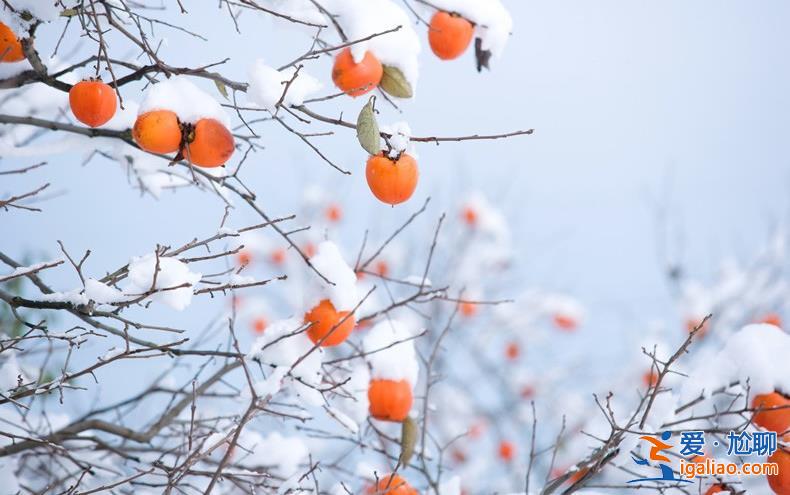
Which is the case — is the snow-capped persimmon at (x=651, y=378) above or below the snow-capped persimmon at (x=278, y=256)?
below

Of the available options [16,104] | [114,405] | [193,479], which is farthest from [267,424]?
[16,104]

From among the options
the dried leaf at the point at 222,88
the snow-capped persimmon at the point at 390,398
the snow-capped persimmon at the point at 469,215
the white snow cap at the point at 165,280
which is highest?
the snow-capped persimmon at the point at 469,215

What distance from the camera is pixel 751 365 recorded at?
2.30 meters

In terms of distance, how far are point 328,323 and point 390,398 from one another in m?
0.47

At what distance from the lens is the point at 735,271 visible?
311 inches

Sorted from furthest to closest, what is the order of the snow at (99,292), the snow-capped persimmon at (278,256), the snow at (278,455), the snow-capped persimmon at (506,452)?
1. the snow-capped persimmon at (278,256)
2. the snow-capped persimmon at (506,452)
3. the snow at (278,455)
4. the snow at (99,292)

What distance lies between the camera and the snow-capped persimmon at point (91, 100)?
180cm

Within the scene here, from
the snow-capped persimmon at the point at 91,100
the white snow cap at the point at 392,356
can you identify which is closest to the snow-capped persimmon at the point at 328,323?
the white snow cap at the point at 392,356

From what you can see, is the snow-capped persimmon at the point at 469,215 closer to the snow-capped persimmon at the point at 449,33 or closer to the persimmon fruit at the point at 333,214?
the persimmon fruit at the point at 333,214

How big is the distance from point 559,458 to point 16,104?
21.5 ft

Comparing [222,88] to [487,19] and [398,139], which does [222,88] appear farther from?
[487,19]

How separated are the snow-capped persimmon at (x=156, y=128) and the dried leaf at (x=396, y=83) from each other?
600 mm

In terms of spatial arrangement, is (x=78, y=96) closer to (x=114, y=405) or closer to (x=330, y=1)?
(x=330, y=1)

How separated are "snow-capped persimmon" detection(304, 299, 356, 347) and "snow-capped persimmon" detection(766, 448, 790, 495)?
133 centimetres
